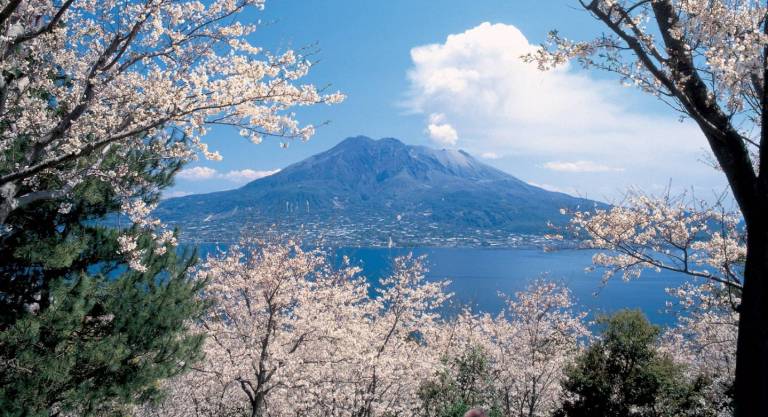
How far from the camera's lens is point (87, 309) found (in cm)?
718

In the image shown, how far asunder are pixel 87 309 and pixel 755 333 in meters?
8.56

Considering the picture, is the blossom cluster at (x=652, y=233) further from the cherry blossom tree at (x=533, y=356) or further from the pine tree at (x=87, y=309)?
the cherry blossom tree at (x=533, y=356)

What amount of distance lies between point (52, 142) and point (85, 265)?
5.40m

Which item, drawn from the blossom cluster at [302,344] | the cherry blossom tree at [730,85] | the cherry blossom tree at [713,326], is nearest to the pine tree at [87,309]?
the blossom cluster at [302,344]

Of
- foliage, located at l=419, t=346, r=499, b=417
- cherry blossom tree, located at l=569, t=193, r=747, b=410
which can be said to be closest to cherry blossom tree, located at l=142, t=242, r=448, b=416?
foliage, located at l=419, t=346, r=499, b=417

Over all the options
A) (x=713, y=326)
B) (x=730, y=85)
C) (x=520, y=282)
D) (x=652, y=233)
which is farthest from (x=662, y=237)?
(x=520, y=282)

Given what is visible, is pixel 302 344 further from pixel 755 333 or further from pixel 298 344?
pixel 755 333

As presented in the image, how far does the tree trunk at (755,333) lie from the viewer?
2.49m

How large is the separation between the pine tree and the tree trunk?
→ 7.11 metres

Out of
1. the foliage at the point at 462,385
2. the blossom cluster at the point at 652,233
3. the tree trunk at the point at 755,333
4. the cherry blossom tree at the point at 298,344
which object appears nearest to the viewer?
the tree trunk at the point at 755,333

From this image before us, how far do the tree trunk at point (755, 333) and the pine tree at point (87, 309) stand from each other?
7.11 m

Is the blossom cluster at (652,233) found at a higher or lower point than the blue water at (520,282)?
higher

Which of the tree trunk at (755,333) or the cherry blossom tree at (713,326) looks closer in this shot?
the tree trunk at (755,333)

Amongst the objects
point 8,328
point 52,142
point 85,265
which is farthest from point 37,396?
point 52,142
